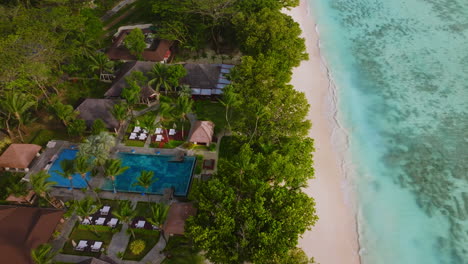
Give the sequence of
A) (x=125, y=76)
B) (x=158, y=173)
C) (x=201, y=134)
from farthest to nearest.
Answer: (x=125, y=76) < (x=201, y=134) < (x=158, y=173)

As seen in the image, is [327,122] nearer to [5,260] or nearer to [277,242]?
[277,242]

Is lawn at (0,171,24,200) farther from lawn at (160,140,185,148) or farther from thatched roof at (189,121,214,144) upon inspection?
thatched roof at (189,121,214,144)

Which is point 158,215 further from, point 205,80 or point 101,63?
point 101,63

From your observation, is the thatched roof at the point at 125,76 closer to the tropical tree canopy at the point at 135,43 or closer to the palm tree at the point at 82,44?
the tropical tree canopy at the point at 135,43

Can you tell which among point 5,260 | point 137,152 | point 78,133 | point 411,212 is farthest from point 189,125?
point 411,212

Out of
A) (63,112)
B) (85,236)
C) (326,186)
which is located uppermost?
(63,112)

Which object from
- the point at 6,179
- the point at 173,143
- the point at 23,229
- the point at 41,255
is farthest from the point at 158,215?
the point at 6,179

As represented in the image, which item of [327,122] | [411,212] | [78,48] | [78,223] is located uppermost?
[78,48]
